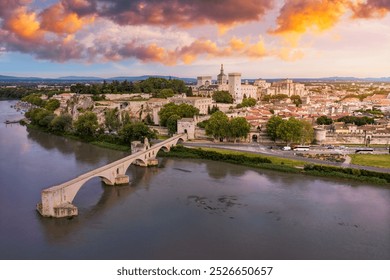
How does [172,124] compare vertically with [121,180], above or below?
above

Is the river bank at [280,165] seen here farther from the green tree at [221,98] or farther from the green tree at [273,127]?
the green tree at [221,98]

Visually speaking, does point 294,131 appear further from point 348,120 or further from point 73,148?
point 73,148

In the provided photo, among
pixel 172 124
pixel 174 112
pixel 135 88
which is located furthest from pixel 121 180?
pixel 135 88

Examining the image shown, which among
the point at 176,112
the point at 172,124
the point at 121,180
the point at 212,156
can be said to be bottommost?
the point at 121,180

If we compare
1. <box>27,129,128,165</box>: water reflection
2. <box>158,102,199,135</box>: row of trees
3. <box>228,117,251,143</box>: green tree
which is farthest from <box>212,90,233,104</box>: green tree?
<box>27,129,128,165</box>: water reflection

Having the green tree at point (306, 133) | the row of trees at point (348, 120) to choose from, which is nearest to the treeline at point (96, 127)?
the green tree at point (306, 133)
